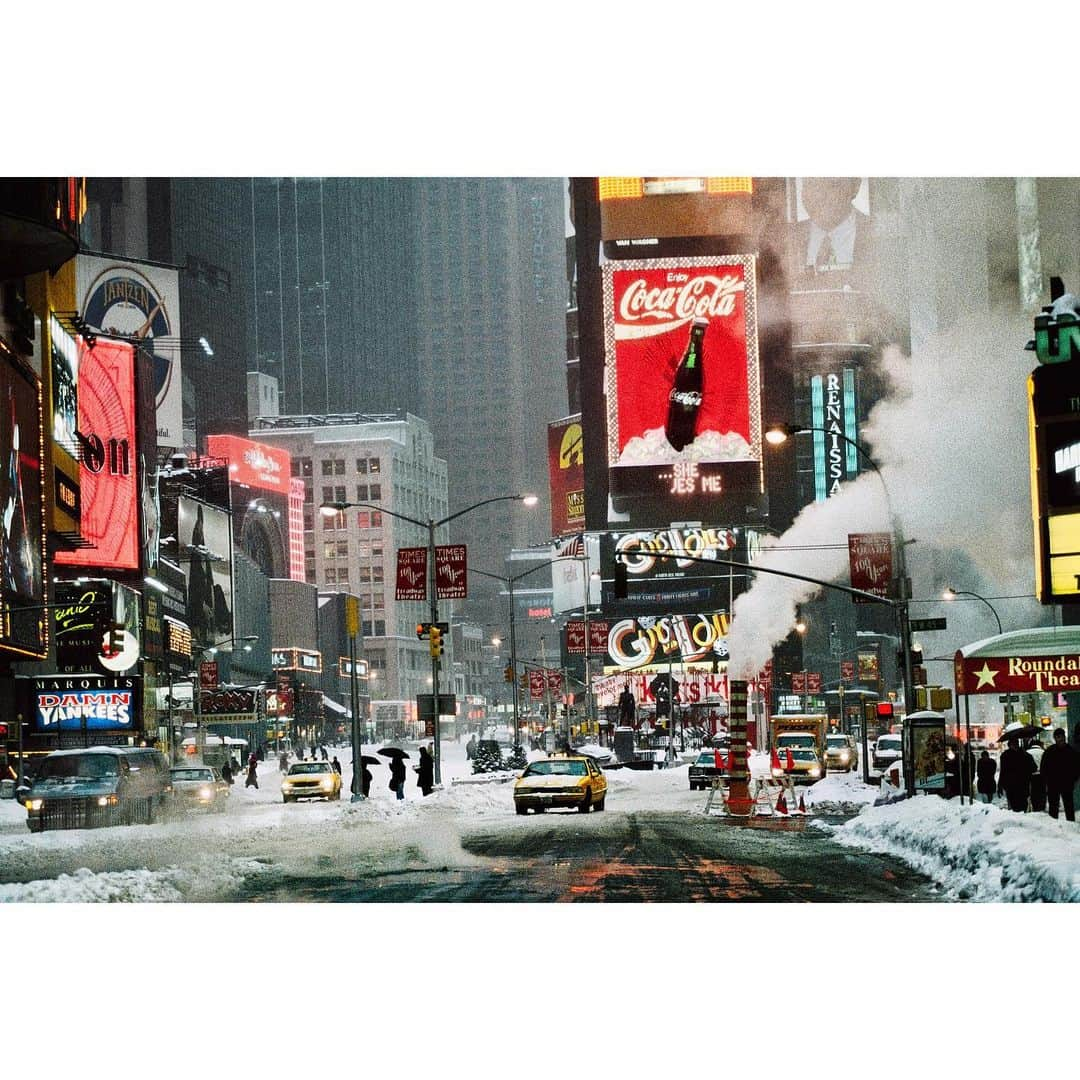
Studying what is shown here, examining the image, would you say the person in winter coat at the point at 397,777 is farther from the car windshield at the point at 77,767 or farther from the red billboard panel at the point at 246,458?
the red billboard panel at the point at 246,458

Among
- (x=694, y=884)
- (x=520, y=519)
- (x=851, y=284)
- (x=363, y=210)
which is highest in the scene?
(x=851, y=284)

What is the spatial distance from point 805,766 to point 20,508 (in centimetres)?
2809

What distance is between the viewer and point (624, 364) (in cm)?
5672

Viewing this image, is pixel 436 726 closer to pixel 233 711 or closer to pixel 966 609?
pixel 233 711

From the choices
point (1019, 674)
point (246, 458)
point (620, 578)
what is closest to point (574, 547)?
point (246, 458)

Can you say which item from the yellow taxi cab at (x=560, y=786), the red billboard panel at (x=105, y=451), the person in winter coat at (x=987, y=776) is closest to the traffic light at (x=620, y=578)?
the yellow taxi cab at (x=560, y=786)

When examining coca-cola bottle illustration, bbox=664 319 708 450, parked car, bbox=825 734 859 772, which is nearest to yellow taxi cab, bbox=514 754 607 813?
coca-cola bottle illustration, bbox=664 319 708 450

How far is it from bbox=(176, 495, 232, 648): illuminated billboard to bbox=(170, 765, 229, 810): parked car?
54.9 metres

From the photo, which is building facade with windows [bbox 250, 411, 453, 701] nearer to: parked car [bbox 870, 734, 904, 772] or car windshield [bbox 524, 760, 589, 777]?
car windshield [bbox 524, 760, 589, 777]

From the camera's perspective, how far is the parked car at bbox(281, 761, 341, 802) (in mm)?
46031

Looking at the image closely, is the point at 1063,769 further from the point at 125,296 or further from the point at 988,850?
the point at 125,296
